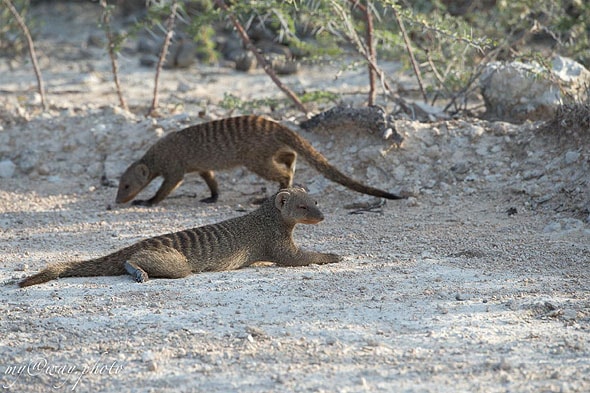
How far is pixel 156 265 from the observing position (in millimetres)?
3750

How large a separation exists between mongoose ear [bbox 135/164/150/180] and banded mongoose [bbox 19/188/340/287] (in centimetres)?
163

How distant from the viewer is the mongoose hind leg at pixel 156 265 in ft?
12.2

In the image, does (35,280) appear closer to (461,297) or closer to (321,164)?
(461,297)

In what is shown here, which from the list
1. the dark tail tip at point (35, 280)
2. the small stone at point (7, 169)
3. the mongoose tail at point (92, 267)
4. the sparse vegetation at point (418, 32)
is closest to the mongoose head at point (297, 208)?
the mongoose tail at point (92, 267)

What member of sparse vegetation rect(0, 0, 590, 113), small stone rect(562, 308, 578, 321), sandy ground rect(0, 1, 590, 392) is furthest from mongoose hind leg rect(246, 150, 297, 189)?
small stone rect(562, 308, 578, 321)

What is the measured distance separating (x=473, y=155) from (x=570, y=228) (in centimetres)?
118

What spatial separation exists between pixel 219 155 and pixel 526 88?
2.17m

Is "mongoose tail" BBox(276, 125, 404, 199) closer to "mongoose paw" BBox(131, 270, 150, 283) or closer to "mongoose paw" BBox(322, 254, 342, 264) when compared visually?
"mongoose paw" BBox(322, 254, 342, 264)

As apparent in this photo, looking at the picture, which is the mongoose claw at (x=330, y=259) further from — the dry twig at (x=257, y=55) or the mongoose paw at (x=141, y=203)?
the dry twig at (x=257, y=55)

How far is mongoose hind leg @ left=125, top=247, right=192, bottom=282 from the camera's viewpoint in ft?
12.2

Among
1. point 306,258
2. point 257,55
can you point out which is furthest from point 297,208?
point 257,55

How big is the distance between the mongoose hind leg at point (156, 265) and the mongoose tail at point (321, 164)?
146cm

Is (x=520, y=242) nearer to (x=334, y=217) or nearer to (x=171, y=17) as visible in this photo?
(x=334, y=217)

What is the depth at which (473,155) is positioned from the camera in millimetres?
5477
